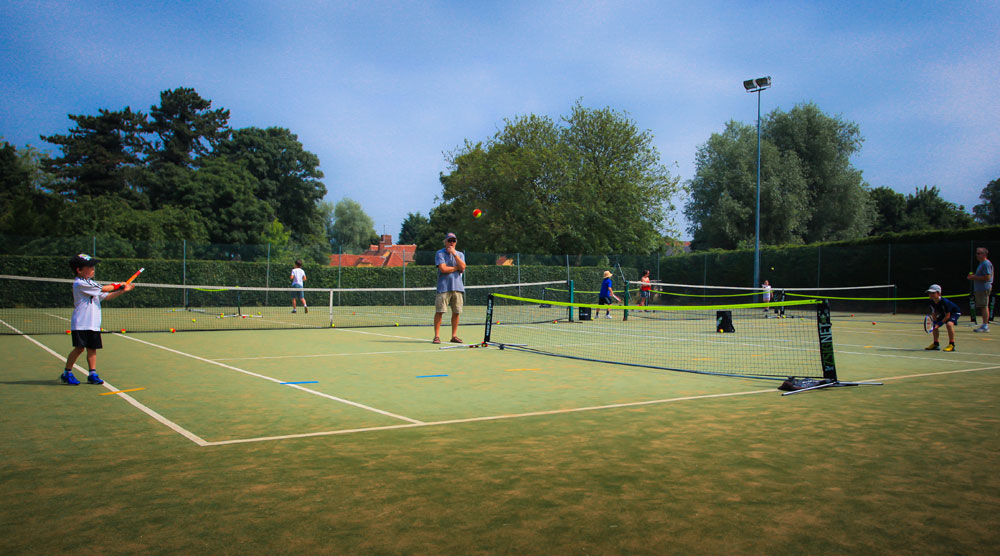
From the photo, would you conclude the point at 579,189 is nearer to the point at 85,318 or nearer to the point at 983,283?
the point at 983,283

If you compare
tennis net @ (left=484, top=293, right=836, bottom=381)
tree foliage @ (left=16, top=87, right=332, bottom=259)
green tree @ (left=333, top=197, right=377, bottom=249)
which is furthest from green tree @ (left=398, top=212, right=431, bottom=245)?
tennis net @ (left=484, top=293, right=836, bottom=381)

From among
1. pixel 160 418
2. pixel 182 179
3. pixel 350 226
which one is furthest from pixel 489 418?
pixel 350 226

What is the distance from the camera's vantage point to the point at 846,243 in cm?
3012

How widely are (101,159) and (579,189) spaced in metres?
39.2

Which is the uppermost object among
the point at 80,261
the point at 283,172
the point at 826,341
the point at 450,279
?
the point at 283,172

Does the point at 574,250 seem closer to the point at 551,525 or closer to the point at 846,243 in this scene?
the point at 846,243

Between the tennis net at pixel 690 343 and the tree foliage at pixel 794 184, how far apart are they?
29020 millimetres

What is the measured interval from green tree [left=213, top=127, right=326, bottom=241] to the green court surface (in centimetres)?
5292

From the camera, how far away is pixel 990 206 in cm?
6888

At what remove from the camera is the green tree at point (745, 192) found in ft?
150

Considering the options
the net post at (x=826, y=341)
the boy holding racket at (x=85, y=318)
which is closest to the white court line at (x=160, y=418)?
the boy holding racket at (x=85, y=318)

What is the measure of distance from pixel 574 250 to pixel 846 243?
16263 millimetres

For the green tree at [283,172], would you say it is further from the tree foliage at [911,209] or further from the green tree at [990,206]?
the green tree at [990,206]

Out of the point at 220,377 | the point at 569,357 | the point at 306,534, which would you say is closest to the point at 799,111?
the point at 569,357
